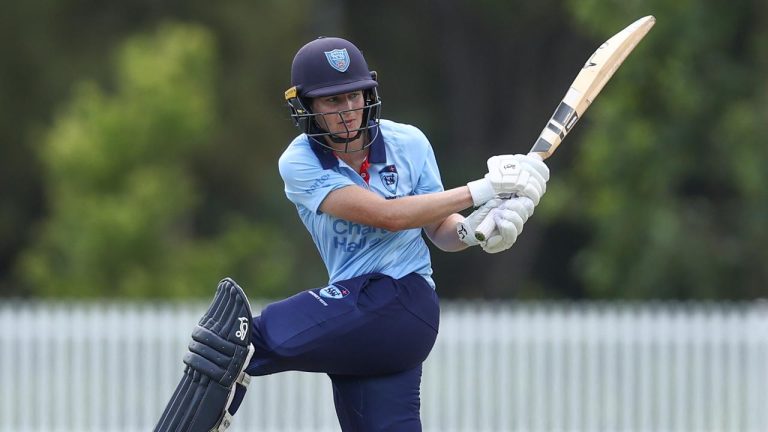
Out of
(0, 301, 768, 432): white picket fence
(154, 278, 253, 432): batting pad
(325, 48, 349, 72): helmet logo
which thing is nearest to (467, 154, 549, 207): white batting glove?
(325, 48, 349, 72): helmet logo

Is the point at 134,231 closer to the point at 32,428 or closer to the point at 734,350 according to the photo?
the point at 32,428

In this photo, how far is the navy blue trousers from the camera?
4082 millimetres

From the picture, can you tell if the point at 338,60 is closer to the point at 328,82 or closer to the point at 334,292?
the point at 328,82

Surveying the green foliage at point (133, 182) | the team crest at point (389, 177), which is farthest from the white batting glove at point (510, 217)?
the green foliage at point (133, 182)

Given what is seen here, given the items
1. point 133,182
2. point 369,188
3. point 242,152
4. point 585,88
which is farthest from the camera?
point 242,152

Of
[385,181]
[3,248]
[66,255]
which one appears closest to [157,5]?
[3,248]

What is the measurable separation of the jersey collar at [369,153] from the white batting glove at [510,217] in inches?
16.2

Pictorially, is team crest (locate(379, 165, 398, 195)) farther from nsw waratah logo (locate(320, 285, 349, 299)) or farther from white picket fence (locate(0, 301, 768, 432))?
white picket fence (locate(0, 301, 768, 432))

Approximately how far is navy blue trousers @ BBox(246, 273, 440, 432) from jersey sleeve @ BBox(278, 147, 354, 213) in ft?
0.89

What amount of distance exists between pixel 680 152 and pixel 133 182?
448 centimetres

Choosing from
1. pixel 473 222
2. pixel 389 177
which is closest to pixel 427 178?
pixel 389 177

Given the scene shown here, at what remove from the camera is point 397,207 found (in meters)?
4.04

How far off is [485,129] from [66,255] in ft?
36.0

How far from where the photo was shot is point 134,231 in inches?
447
